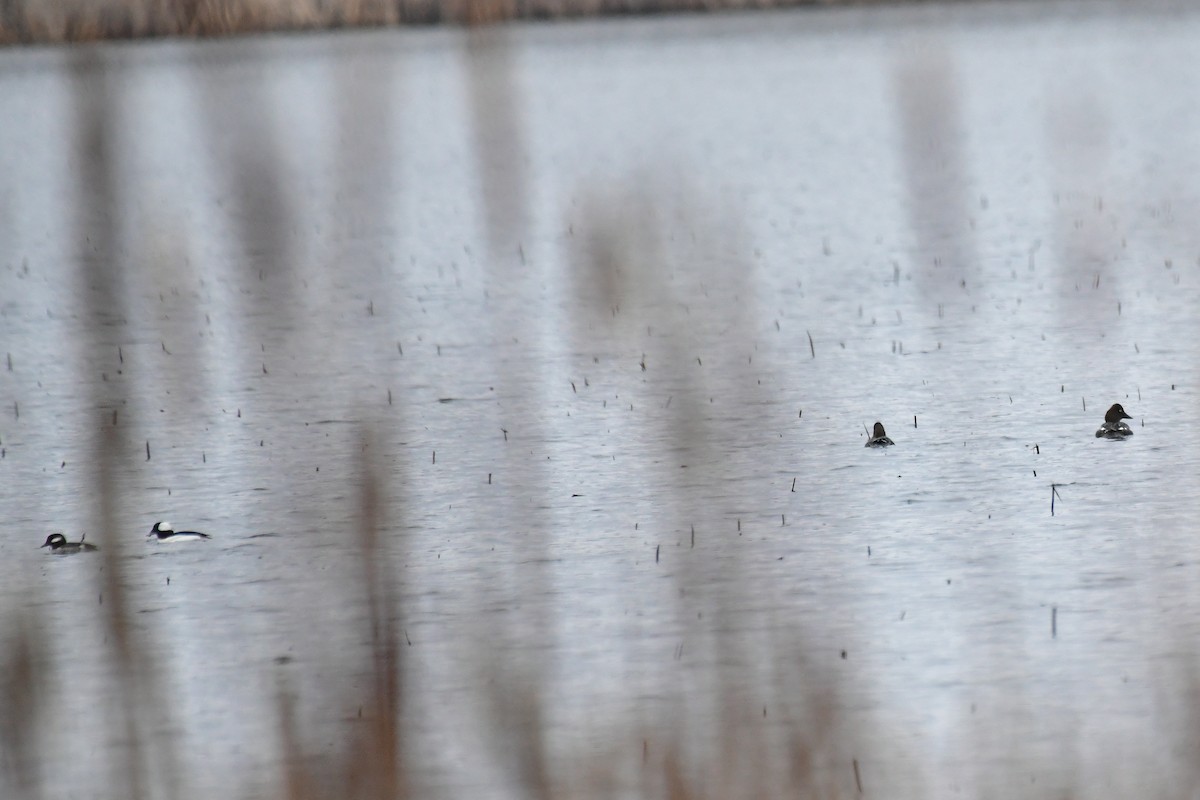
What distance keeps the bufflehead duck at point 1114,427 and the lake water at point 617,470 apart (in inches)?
3.4

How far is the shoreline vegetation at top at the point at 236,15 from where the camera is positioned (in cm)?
2016

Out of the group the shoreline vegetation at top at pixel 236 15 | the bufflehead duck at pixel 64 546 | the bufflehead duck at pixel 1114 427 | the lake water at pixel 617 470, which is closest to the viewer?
the lake water at pixel 617 470

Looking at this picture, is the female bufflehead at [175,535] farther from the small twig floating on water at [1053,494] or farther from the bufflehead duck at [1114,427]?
the bufflehead duck at [1114,427]

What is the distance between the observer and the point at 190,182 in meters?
9.48

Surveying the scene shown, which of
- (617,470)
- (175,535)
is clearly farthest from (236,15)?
(175,535)

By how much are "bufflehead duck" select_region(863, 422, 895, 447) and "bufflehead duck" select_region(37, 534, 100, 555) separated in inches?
64.8

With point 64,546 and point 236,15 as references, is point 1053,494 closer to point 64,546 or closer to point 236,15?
point 64,546

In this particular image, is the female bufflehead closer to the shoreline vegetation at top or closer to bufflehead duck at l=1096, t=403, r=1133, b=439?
bufflehead duck at l=1096, t=403, r=1133, b=439

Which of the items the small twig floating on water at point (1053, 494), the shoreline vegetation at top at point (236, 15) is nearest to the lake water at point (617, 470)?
the small twig floating on water at point (1053, 494)

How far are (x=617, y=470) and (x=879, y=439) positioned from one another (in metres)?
0.58

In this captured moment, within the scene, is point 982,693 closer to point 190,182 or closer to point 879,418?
point 879,418

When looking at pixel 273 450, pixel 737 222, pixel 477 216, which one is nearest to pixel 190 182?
pixel 477 216

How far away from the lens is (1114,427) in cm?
405

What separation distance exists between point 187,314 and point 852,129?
18.4 feet
